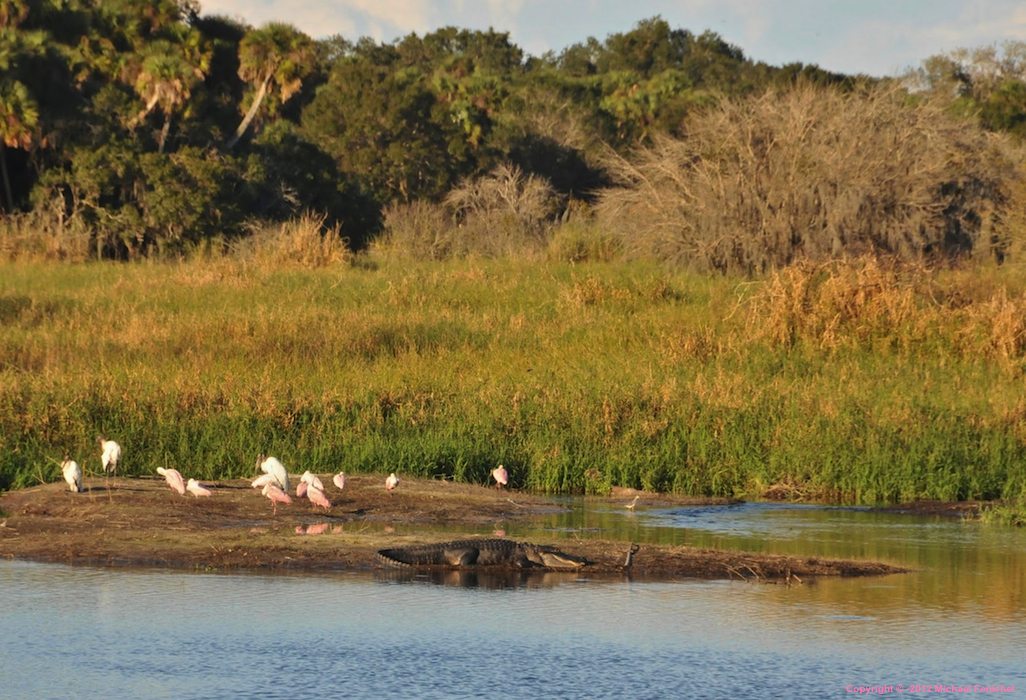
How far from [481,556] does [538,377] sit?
742 cm

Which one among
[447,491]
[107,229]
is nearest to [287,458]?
[447,491]

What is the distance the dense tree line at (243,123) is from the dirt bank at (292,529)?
691 inches

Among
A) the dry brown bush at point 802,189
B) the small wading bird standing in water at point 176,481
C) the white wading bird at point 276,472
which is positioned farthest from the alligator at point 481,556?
the dry brown bush at point 802,189

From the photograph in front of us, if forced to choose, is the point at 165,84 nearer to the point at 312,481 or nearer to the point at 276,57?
the point at 276,57

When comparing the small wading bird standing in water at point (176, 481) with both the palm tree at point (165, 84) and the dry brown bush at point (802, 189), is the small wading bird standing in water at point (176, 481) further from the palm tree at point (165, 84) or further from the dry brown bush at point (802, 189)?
the palm tree at point (165, 84)

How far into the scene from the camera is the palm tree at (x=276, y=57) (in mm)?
34438

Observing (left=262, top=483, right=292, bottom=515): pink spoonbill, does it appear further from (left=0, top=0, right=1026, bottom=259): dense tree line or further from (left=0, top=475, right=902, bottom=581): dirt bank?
(left=0, top=0, right=1026, bottom=259): dense tree line

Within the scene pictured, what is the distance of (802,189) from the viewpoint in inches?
987

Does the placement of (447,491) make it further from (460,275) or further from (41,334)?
(460,275)

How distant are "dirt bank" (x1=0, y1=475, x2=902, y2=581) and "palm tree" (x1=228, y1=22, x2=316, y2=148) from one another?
988 inches

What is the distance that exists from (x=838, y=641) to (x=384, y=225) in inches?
1127

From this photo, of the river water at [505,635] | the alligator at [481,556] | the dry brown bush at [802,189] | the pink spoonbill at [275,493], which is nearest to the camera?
the river water at [505,635]

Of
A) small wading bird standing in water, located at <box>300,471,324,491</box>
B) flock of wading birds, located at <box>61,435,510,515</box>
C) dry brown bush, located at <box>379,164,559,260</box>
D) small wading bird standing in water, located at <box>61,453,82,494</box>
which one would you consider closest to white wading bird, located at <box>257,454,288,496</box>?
flock of wading birds, located at <box>61,435,510,515</box>

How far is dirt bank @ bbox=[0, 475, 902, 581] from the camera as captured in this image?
8117 mm
